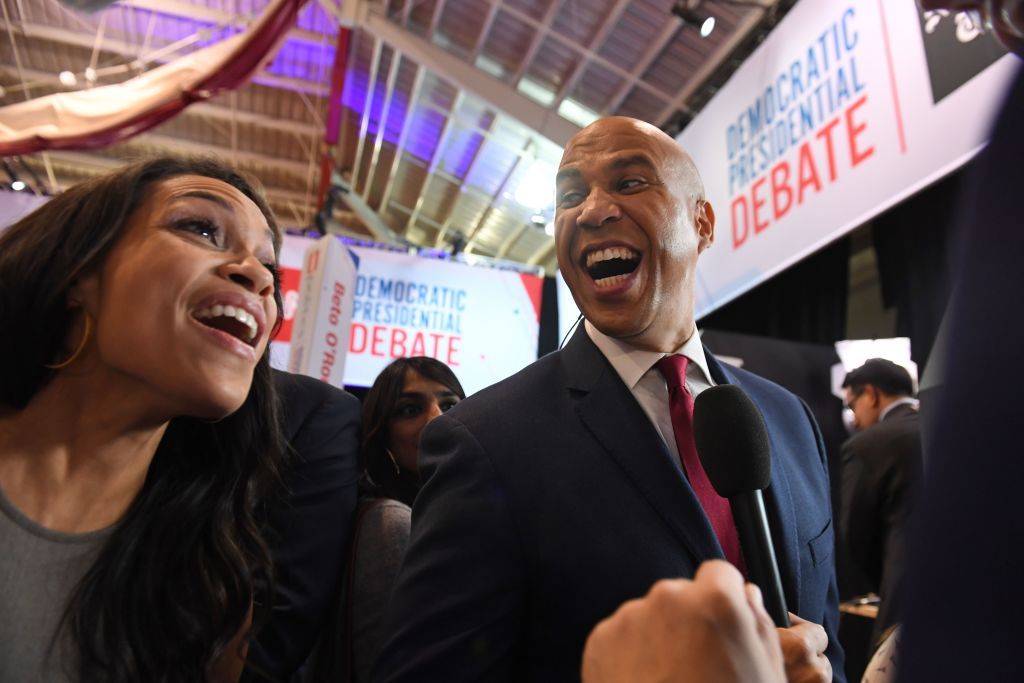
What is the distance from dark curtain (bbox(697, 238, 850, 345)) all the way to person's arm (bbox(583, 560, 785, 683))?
545 cm

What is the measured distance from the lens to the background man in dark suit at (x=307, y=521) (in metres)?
1.34

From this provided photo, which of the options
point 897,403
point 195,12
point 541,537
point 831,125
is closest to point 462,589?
point 541,537

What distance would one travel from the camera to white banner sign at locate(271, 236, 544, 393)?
465cm

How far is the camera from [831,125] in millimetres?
3219

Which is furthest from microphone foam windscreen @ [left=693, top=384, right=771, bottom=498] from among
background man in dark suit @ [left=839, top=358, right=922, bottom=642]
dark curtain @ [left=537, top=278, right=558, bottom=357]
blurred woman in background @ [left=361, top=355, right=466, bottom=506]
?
dark curtain @ [left=537, top=278, right=558, bottom=357]

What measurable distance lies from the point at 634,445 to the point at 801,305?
5.68m

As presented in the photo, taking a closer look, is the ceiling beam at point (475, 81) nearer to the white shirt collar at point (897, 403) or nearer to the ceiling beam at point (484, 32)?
the ceiling beam at point (484, 32)

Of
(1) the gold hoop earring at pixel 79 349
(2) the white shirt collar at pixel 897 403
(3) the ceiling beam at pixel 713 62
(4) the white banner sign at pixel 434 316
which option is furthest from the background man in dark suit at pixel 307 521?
(3) the ceiling beam at pixel 713 62

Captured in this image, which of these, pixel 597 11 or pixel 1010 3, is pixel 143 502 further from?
pixel 597 11

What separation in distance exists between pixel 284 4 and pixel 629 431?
4026 millimetres

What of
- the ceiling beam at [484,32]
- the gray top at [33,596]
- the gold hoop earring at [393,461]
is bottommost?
the gray top at [33,596]

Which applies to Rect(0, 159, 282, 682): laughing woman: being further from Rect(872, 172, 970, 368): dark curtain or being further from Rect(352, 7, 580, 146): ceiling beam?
Rect(352, 7, 580, 146): ceiling beam

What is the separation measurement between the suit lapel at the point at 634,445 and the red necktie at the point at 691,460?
0.14 ft

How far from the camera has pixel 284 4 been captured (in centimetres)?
428
